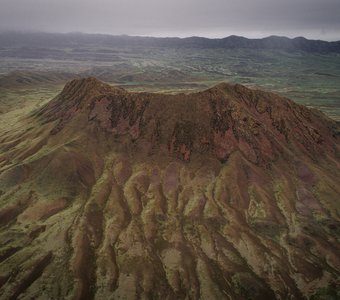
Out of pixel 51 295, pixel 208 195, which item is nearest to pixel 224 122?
pixel 208 195

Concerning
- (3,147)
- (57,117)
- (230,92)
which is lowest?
(3,147)

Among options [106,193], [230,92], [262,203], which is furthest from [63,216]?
[230,92]

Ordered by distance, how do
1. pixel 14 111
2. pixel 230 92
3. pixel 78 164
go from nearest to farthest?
pixel 78 164, pixel 230 92, pixel 14 111

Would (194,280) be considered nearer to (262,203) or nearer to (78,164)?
(262,203)

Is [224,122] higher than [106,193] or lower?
higher

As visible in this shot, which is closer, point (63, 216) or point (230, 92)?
point (63, 216)

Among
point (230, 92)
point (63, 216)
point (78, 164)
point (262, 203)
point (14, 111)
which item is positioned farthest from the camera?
point (14, 111)
